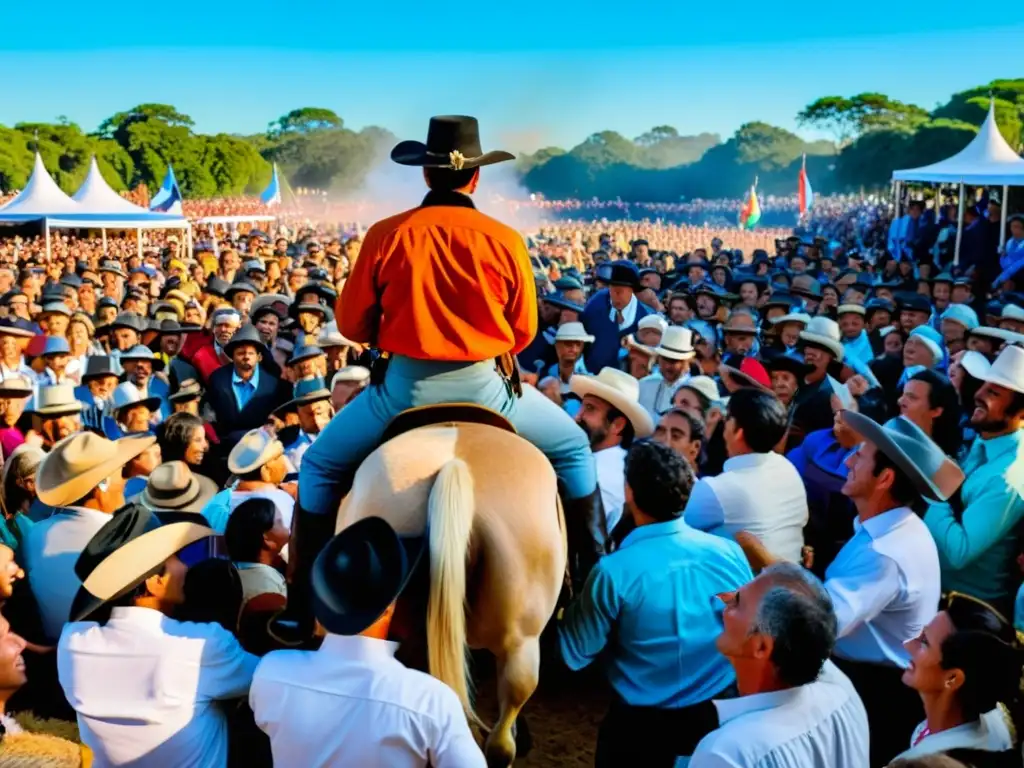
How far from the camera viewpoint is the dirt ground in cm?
463

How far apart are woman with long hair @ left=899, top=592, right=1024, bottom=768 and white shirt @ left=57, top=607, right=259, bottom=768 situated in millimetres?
2088

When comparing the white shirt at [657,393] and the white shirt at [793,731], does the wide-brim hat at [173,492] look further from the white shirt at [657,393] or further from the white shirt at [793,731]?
the white shirt at [657,393]

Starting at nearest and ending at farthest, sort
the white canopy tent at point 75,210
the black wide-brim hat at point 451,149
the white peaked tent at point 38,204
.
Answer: the black wide-brim hat at point 451,149 < the white peaked tent at point 38,204 < the white canopy tent at point 75,210

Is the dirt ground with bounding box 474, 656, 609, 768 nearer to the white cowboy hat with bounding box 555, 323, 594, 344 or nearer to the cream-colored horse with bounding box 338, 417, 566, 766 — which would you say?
the cream-colored horse with bounding box 338, 417, 566, 766

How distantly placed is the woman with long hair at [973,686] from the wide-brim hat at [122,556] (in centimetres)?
229

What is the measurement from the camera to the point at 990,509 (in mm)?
4203

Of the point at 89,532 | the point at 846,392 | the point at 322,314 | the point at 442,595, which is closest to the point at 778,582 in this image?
the point at 442,595

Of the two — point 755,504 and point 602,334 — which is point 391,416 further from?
point 602,334

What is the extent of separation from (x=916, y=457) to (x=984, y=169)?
14932mm

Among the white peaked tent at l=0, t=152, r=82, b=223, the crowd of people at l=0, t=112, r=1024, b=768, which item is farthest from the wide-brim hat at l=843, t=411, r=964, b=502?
the white peaked tent at l=0, t=152, r=82, b=223

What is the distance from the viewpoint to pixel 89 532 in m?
4.41

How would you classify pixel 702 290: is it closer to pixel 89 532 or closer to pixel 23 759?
pixel 89 532

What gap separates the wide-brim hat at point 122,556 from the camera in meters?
3.01

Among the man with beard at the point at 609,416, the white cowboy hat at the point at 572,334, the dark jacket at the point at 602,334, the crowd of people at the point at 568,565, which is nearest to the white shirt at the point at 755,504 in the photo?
the crowd of people at the point at 568,565
